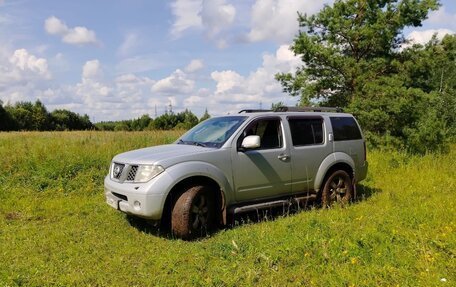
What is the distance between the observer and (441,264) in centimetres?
412

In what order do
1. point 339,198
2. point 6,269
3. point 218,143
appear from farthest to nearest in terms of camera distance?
point 339,198 → point 218,143 → point 6,269

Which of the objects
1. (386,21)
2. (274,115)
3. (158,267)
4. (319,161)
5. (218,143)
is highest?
(386,21)

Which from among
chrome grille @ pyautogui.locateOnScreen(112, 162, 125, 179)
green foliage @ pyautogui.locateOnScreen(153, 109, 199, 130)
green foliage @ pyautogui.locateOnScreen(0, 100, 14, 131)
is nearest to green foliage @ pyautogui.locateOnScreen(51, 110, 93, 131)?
green foliage @ pyautogui.locateOnScreen(0, 100, 14, 131)

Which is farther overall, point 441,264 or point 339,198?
point 339,198

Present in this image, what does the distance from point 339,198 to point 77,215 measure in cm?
486

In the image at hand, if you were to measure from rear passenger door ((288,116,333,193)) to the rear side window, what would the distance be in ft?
0.99

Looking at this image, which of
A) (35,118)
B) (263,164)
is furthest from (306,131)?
(35,118)

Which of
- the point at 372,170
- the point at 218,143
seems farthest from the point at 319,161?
the point at 372,170

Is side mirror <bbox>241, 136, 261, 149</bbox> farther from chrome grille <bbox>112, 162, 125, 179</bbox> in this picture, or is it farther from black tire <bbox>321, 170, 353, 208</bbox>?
black tire <bbox>321, 170, 353, 208</bbox>

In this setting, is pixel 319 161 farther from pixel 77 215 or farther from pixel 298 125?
pixel 77 215

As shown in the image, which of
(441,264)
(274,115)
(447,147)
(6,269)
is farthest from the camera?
(447,147)

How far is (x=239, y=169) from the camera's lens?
588 centimetres

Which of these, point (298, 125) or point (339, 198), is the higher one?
point (298, 125)

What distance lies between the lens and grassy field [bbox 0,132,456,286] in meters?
4.09
